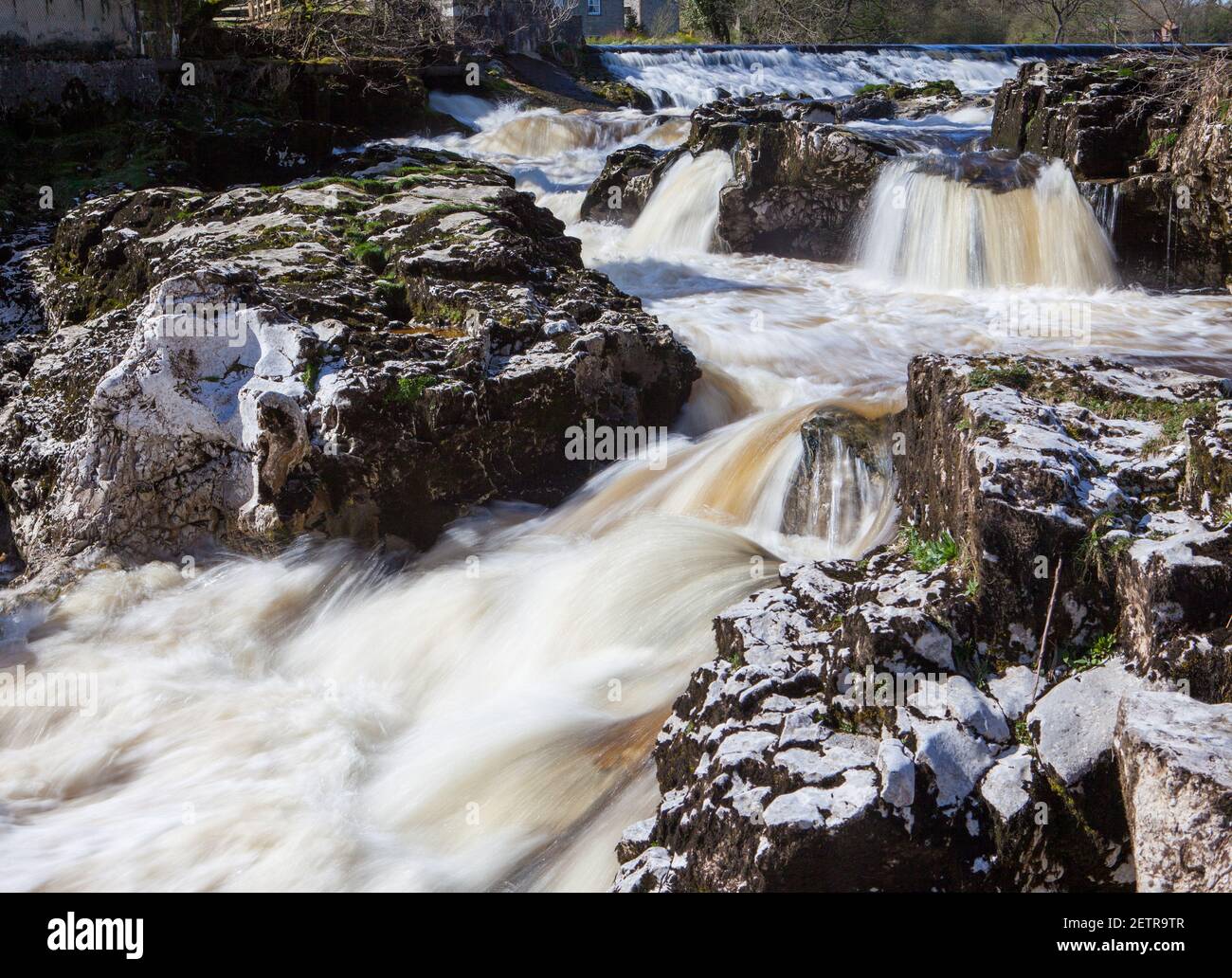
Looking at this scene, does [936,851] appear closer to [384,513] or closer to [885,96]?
[384,513]

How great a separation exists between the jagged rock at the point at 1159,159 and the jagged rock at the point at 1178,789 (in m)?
9.10

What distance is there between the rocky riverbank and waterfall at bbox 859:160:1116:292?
718 cm

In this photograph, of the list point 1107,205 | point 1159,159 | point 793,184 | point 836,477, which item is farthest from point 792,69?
point 836,477

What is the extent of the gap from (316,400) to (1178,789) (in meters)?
5.26

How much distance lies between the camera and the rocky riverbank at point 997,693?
3.31m

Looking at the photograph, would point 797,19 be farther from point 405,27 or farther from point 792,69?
point 405,27

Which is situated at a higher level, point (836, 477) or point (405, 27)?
point (405, 27)

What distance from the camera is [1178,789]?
3.04 meters

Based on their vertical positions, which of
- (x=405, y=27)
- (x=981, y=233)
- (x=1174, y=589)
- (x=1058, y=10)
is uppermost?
(x=1058, y=10)

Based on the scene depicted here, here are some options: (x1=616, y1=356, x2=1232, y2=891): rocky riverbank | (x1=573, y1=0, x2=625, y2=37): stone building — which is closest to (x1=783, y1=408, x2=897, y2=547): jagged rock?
(x1=616, y1=356, x2=1232, y2=891): rocky riverbank

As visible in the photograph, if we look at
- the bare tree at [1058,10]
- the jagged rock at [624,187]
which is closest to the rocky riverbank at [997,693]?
the jagged rock at [624,187]

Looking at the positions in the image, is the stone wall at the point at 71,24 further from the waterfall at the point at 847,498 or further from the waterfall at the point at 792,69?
the waterfall at the point at 792,69

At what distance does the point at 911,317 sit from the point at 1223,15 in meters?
28.6

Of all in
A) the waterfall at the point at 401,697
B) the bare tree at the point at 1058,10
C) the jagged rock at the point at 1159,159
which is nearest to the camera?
the waterfall at the point at 401,697
